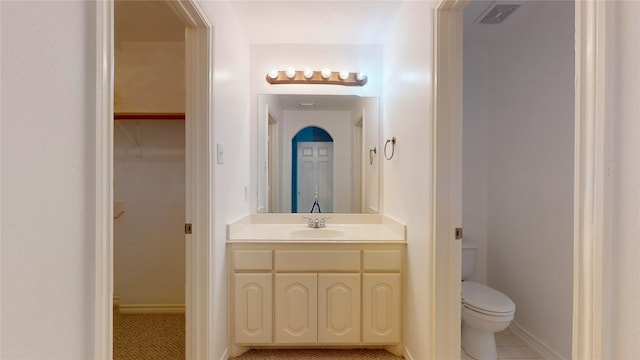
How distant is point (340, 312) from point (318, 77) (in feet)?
6.16

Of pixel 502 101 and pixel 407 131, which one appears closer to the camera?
pixel 407 131

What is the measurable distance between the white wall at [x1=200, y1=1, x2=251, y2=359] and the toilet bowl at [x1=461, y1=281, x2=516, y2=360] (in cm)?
157

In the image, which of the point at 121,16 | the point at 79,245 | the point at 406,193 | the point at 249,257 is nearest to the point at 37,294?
the point at 79,245

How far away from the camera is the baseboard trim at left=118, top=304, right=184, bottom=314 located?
8.74 feet

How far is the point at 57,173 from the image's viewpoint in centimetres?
67

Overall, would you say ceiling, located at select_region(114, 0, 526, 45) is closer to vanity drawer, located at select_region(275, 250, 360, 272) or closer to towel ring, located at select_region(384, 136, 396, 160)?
towel ring, located at select_region(384, 136, 396, 160)

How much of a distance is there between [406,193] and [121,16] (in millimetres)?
2391

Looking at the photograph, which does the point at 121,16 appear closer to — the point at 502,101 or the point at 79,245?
the point at 79,245

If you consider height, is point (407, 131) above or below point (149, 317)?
above

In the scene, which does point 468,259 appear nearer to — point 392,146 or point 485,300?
point 485,300

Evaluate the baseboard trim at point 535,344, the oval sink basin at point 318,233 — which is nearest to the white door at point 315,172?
the oval sink basin at point 318,233

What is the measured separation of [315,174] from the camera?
2.67 m

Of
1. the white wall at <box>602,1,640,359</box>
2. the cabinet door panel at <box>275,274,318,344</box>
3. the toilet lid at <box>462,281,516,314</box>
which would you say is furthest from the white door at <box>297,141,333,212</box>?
the white wall at <box>602,1,640,359</box>

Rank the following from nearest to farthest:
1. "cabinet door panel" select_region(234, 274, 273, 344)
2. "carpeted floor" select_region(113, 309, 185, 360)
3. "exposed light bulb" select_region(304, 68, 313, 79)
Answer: "cabinet door panel" select_region(234, 274, 273, 344) → "carpeted floor" select_region(113, 309, 185, 360) → "exposed light bulb" select_region(304, 68, 313, 79)
